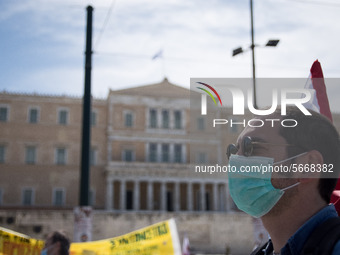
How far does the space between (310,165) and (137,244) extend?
6313mm

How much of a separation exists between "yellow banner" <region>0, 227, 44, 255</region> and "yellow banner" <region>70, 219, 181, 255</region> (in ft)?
2.30

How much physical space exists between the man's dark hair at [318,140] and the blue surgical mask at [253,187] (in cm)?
8

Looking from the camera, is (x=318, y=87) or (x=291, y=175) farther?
(x=318, y=87)

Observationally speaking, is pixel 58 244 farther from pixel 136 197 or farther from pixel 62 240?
pixel 136 197

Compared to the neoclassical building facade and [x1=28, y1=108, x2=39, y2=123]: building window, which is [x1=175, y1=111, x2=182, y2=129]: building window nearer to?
the neoclassical building facade

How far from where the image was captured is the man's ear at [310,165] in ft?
5.22

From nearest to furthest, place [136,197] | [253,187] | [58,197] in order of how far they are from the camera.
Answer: [253,187], [58,197], [136,197]

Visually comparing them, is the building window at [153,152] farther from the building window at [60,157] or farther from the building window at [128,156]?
the building window at [60,157]

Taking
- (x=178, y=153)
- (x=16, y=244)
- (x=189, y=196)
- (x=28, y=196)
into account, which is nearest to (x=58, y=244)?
(x=16, y=244)

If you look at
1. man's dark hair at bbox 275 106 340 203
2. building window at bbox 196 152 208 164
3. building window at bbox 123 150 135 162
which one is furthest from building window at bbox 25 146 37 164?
man's dark hair at bbox 275 106 340 203

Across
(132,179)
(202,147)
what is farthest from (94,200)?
(202,147)

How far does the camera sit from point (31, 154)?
1454 inches

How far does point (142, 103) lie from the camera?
3975 cm

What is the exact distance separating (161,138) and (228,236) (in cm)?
1140
